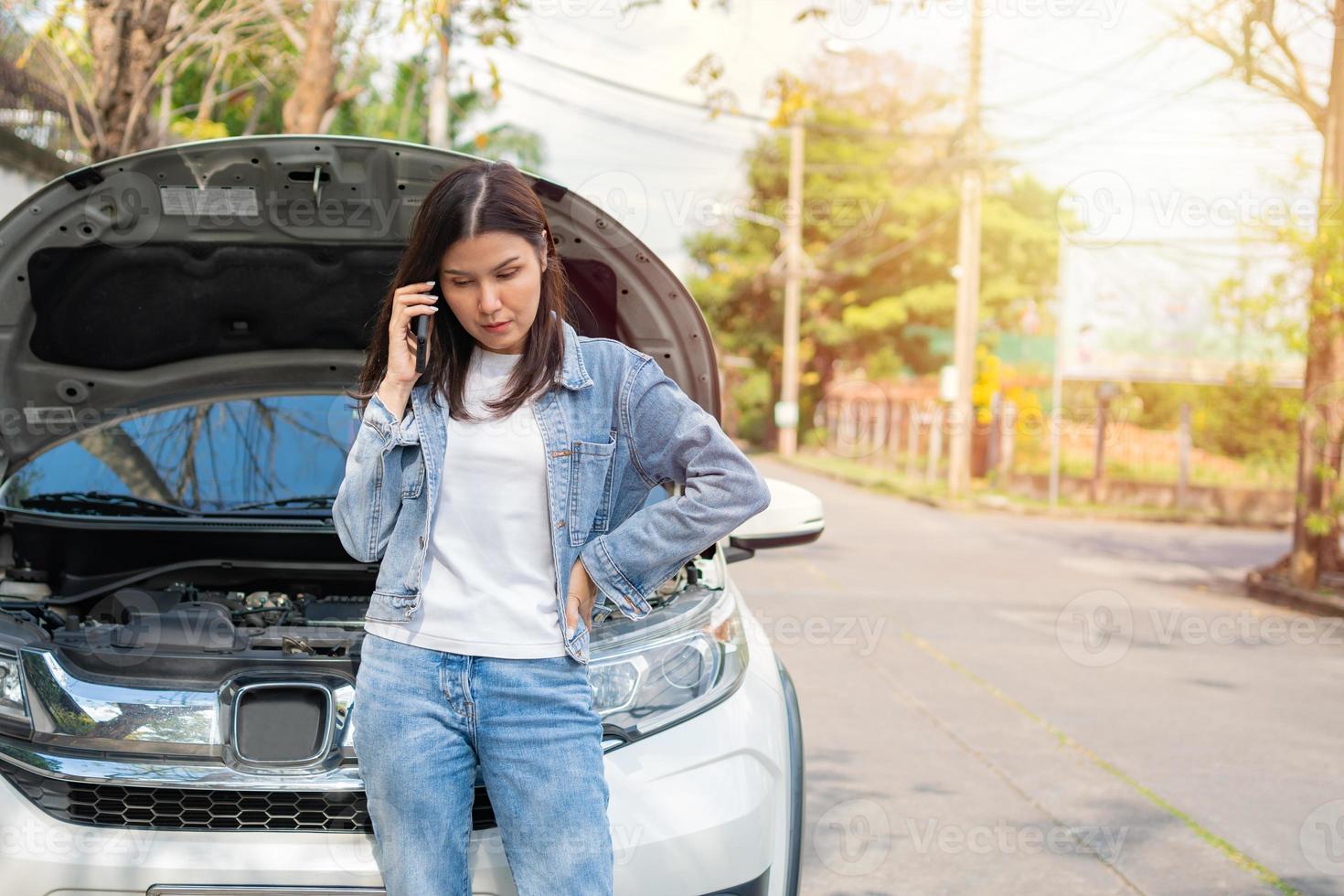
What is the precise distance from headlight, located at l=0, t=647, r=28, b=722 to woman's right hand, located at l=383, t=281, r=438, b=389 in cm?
98

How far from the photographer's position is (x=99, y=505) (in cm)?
312

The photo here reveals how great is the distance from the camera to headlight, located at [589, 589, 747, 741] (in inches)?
89.9

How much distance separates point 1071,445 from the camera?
2092cm

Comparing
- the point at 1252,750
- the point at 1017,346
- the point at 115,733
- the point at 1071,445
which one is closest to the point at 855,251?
the point at 1017,346

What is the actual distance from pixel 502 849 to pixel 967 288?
18.5m

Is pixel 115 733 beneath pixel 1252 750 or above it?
above

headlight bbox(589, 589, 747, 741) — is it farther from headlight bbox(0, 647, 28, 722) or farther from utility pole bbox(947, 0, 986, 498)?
utility pole bbox(947, 0, 986, 498)

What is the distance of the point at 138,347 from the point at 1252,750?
15.0 feet

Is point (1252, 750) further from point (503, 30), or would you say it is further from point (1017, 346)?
point (1017, 346)

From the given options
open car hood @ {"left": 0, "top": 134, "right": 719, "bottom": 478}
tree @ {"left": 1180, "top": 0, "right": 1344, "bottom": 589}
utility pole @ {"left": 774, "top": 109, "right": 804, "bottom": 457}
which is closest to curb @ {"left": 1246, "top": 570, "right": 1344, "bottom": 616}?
tree @ {"left": 1180, "top": 0, "right": 1344, "bottom": 589}

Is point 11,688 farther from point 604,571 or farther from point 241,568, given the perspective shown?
point 604,571

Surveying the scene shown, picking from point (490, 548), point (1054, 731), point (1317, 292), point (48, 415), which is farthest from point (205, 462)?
point (1317, 292)

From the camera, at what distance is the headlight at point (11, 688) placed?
2.27 meters

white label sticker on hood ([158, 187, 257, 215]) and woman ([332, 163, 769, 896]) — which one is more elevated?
white label sticker on hood ([158, 187, 257, 215])
